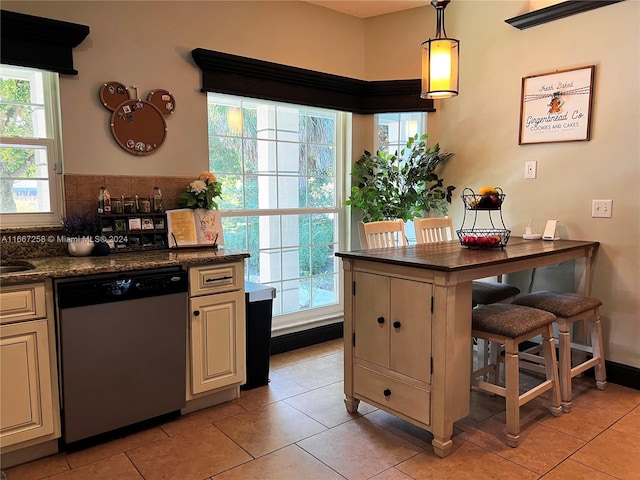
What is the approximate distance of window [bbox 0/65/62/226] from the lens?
8.07 feet

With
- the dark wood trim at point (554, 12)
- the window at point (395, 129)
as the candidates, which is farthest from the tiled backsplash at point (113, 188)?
the dark wood trim at point (554, 12)

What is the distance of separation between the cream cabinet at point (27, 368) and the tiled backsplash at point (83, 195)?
0.56 metres

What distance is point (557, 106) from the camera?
121 inches

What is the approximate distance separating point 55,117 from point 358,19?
2.52m

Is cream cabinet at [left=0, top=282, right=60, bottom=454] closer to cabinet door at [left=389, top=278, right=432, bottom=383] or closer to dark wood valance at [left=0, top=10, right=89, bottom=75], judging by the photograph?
dark wood valance at [left=0, top=10, right=89, bottom=75]

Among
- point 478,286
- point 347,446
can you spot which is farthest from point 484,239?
point 347,446

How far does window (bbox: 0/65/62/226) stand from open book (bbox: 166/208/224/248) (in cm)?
62

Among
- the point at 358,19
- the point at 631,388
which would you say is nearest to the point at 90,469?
the point at 631,388

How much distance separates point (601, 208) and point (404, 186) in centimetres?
136

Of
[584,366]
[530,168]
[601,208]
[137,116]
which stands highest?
[137,116]

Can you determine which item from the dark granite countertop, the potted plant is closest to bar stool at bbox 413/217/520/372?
the dark granite countertop

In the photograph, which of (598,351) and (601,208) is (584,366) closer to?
(598,351)

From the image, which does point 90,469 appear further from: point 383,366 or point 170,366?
point 383,366

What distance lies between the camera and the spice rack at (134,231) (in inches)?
104
